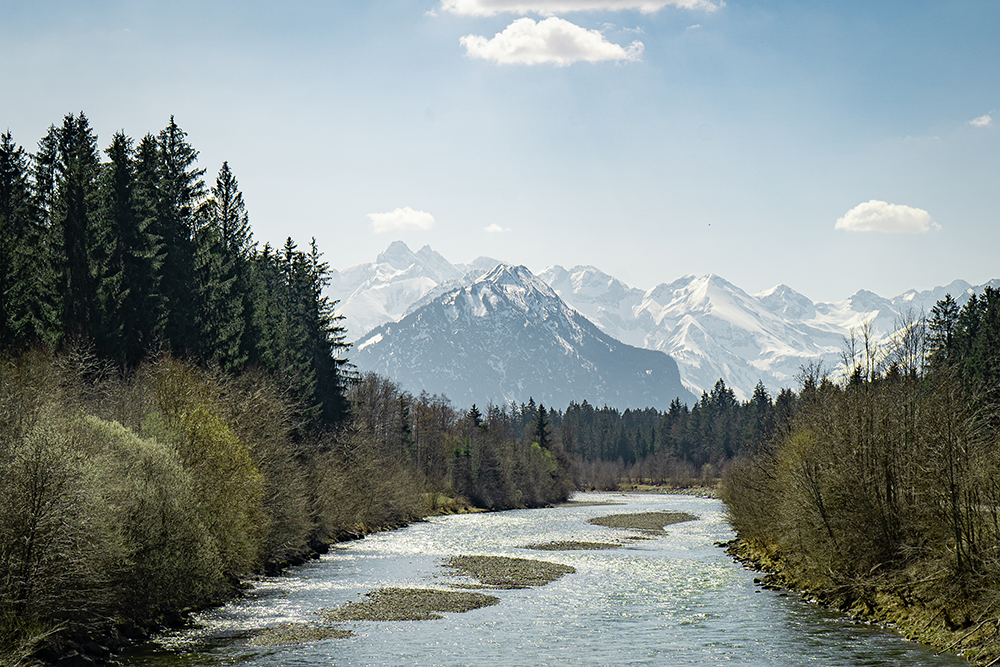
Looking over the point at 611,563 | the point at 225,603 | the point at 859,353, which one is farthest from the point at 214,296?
the point at 859,353

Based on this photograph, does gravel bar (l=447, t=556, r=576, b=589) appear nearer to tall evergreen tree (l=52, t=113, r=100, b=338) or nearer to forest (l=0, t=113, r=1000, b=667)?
forest (l=0, t=113, r=1000, b=667)

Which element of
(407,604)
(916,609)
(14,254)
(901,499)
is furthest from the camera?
(14,254)

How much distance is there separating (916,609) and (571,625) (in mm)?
13529

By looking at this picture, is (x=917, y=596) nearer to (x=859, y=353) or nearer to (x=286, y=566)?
(x=859, y=353)

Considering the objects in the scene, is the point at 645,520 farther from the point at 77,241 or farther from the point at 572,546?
the point at 77,241

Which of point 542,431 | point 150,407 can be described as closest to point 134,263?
point 150,407

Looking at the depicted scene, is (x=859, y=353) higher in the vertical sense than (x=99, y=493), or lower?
higher

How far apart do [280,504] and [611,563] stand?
2277 centimetres

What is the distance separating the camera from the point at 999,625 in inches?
1027

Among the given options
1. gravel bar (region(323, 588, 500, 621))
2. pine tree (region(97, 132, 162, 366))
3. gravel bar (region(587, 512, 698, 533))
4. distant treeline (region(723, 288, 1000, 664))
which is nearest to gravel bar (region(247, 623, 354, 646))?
gravel bar (region(323, 588, 500, 621))

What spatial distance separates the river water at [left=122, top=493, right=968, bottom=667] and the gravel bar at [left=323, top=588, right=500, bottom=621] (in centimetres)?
95

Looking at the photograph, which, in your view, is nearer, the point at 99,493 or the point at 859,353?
the point at 99,493

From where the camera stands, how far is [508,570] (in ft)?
172

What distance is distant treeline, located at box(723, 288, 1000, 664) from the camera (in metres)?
29.0
